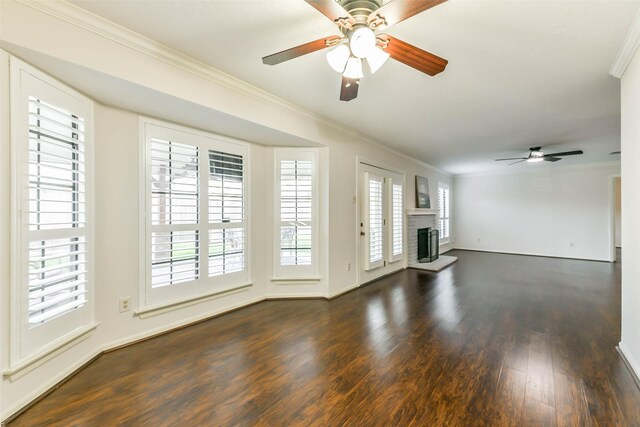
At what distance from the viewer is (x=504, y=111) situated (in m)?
3.01

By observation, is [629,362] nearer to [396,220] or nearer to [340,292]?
[340,292]

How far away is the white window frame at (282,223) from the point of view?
135 inches

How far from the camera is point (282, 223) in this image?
3.44m

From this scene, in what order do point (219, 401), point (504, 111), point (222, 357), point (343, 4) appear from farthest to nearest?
point (504, 111) → point (222, 357) → point (219, 401) → point (343, 4)

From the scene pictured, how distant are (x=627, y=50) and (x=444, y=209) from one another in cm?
608

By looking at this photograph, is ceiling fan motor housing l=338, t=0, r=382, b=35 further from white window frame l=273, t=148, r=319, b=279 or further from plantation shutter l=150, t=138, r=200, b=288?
white window frame l=273, t=148, r=319, b=279

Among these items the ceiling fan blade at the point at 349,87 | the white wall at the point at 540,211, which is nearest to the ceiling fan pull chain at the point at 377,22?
the ceiling fan blade at the point at 349,87

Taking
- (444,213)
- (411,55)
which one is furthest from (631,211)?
(444,213)

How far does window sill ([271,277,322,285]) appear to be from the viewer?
346 centimetres

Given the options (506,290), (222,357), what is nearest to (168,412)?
(222,357)

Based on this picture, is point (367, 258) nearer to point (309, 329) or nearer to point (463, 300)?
point (463, 300)

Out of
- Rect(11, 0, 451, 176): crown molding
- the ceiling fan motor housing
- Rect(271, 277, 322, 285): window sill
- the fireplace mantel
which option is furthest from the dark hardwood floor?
the fireplace mantel

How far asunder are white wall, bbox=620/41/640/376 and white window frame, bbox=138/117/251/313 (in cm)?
343

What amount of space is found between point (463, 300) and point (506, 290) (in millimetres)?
995
